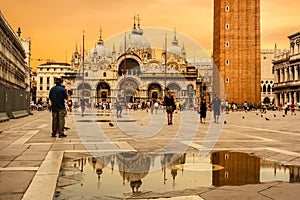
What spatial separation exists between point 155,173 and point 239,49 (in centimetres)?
5906

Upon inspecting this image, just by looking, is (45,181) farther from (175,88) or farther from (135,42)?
(135,42)

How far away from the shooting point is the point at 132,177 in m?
5.46

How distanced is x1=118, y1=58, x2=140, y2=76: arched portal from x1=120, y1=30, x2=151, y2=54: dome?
7654mm

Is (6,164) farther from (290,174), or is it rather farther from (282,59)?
(282,59)

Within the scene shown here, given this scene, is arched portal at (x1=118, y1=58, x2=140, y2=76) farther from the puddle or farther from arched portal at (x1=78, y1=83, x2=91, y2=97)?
the puddle

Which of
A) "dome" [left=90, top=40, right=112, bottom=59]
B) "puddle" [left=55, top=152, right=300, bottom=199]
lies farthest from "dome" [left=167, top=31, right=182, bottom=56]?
"puddle" [left=55, top=152, right=300, bottom=199]

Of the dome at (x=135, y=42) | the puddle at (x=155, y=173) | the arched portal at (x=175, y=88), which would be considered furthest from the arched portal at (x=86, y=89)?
the puddle at (x=155, y=173)

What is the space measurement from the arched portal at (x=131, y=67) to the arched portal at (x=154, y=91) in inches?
163

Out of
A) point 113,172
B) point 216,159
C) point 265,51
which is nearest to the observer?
point 113,172

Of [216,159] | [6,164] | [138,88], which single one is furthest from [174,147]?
[138,88]

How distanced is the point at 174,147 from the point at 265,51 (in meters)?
99.6

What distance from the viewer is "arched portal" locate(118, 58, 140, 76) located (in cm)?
8423

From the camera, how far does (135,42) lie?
93.8 meters

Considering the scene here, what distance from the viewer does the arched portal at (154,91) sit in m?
84.1
